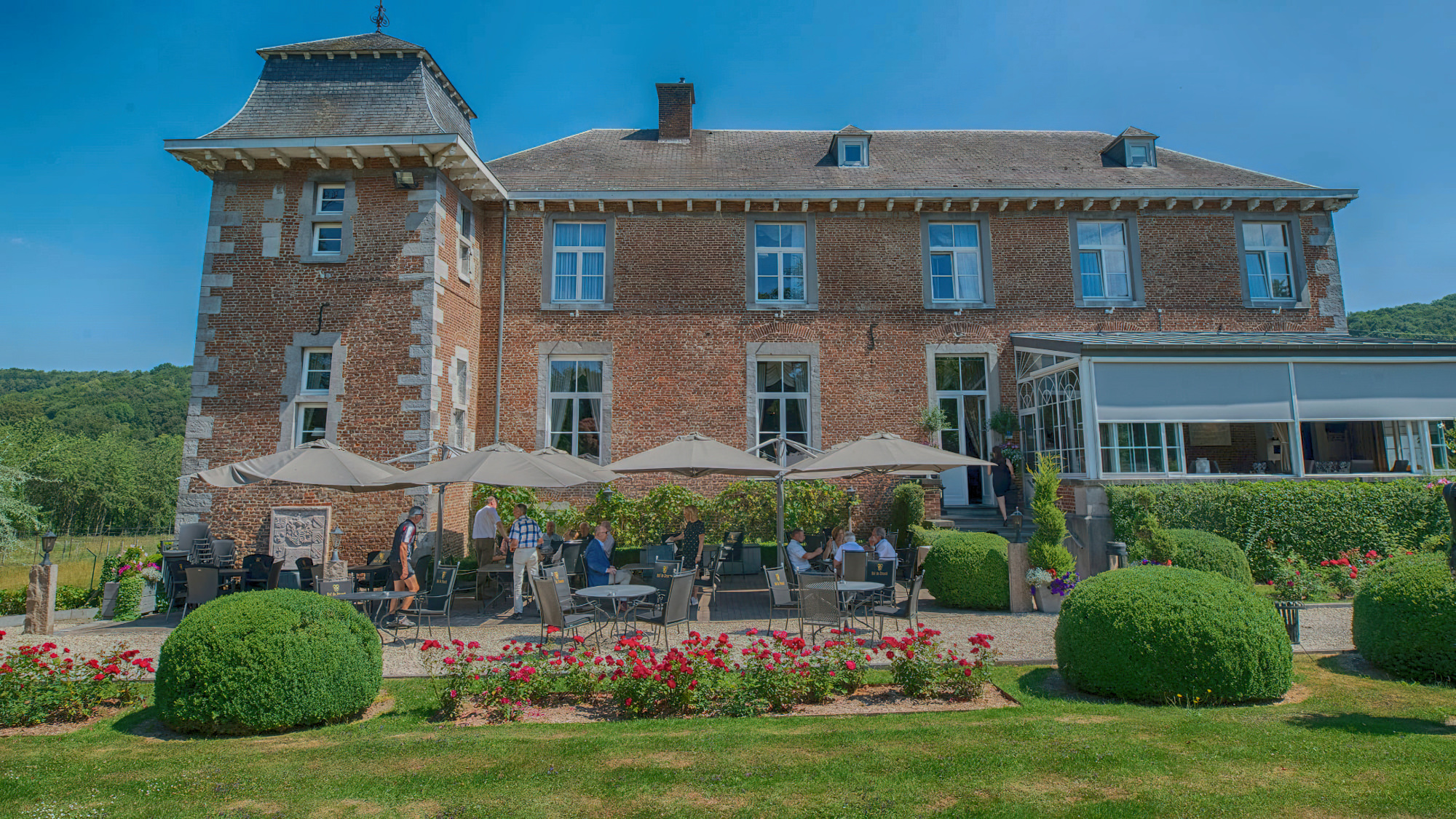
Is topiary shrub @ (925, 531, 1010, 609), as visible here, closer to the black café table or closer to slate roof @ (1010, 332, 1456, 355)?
slate roof @ (1010, 332, 1456, 355)

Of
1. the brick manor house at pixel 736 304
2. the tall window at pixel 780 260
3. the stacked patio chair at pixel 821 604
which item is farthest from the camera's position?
the tall window at pixel 780 260

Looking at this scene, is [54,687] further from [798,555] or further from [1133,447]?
[1133,447]

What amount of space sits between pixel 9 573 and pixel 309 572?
45.9ft

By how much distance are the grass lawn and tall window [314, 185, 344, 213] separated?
9.58 m

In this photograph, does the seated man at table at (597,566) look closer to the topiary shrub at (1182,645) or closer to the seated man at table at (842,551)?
the seated man at table at (842,551)

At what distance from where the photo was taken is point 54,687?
5.55m

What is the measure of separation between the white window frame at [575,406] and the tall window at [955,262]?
22.2 ft

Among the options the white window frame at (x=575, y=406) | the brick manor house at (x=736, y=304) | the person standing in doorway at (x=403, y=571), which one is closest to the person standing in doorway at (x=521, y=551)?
the person standing in doorway at (x=403, y=571)

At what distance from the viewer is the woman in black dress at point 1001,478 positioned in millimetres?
13430

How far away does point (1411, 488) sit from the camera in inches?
444

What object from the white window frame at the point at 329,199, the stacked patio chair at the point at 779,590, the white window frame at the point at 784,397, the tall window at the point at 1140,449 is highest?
the white window frame at the point at 329,199

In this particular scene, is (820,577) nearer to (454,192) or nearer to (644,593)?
(644,593)

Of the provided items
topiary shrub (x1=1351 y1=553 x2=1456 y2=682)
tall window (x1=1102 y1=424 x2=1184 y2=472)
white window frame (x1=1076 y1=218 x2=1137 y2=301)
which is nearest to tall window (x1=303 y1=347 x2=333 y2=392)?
tall window (x1=1102 y1=424 x2=1184 y2=472)

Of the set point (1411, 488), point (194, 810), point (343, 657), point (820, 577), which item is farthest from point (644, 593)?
point (1411, 488)
